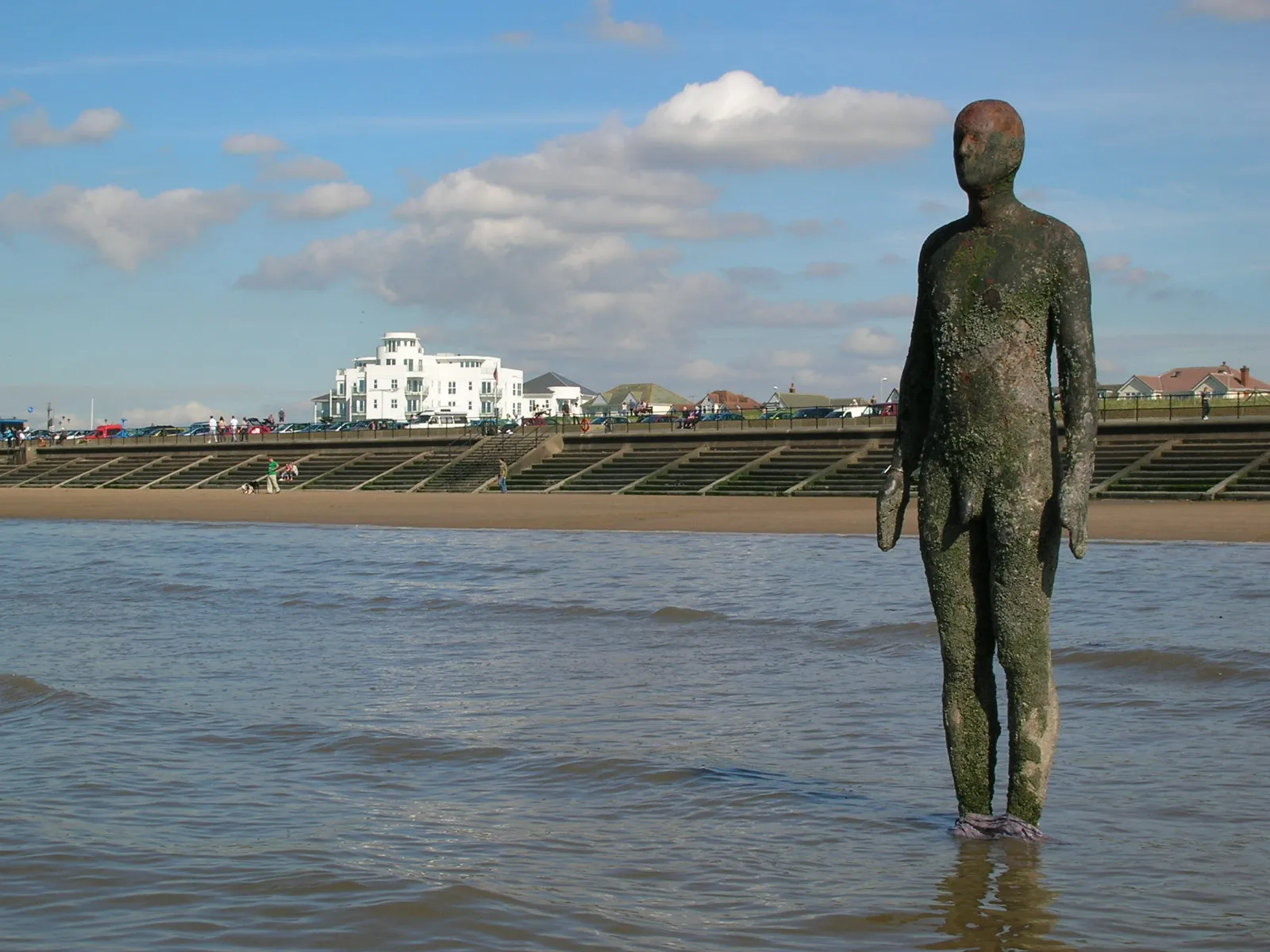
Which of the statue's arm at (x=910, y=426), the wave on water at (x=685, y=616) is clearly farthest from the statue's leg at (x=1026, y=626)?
the wave on water at (x=685, y=616)

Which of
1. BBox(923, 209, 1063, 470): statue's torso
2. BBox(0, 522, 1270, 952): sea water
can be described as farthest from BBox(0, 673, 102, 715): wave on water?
BBox(923, 209, 1063, 470): statue's torso

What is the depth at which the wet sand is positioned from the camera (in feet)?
82.3

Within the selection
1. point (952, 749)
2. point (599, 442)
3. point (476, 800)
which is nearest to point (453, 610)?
point (476, 800)

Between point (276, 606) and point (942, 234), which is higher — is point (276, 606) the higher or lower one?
the lower one

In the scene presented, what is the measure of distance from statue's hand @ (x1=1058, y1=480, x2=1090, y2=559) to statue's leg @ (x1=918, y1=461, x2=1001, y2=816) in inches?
12.3

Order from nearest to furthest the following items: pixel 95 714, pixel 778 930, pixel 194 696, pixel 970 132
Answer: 1. pixel 778 930
2. pixel 970 132
3. pixel 95 714
4. pixel 194 696

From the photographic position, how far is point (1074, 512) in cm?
469

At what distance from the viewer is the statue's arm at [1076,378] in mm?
4695

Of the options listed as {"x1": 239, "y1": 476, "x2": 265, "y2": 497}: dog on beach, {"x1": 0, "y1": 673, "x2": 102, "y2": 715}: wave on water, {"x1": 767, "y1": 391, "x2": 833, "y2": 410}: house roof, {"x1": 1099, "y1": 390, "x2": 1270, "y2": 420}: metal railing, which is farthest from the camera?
{"x1": 767, "y1": 391, "x2": 833, "y2": 410}: house roof

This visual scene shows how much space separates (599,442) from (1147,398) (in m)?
21.0

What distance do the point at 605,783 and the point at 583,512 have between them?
27197 millimetres

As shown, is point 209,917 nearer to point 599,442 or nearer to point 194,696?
point 194,696

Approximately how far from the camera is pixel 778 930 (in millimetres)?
4242

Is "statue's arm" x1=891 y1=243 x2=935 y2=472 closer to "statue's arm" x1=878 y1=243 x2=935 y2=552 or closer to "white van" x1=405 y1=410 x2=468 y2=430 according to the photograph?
"statue's arm" x1=878 y1=243 x2=935 y2=552
